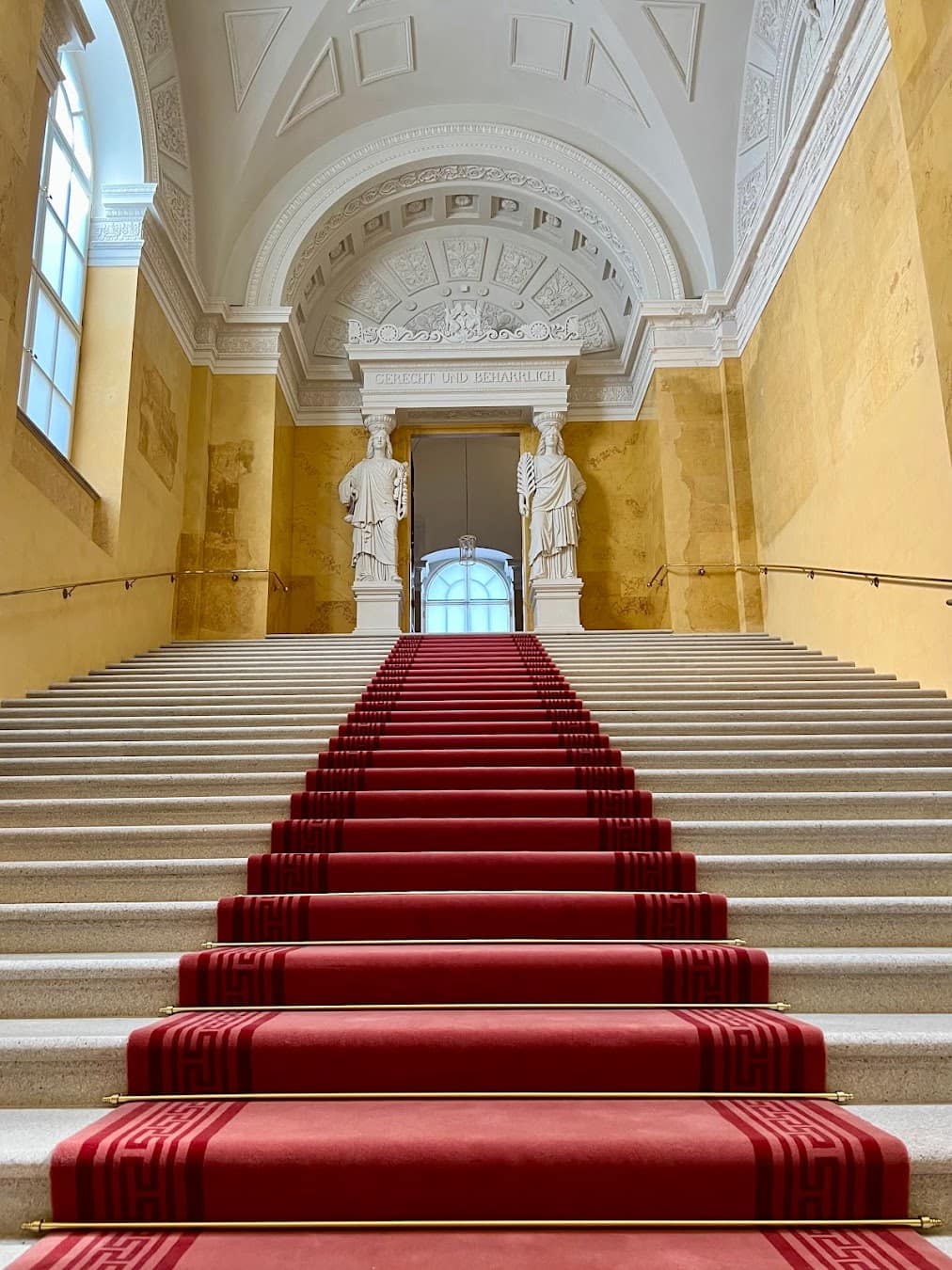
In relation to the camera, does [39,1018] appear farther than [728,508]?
No

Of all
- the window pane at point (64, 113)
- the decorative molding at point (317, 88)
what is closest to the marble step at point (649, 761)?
the window pane at point (64, 113)

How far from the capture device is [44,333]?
807cm

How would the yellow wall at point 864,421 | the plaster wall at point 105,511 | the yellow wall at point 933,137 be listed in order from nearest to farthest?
1. the yellow wall at point 933,137
2. the yellow wall at point 864,421
3. the plaster wall at point 105,511

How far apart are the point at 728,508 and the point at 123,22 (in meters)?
8.19

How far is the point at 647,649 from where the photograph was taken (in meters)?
8.34

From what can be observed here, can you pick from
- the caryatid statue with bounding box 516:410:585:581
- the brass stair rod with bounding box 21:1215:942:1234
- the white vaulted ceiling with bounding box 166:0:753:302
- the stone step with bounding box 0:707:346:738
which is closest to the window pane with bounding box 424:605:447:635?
the caryatid statue with bounding box 516:410:585:581

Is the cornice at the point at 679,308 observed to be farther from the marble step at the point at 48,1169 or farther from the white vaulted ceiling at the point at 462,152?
the marble step at the point at 48,1169

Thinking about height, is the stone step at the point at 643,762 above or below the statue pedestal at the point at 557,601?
below

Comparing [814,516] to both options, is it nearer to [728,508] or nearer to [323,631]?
[728,508]

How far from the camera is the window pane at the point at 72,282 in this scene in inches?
337

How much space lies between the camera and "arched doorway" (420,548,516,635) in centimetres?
1956

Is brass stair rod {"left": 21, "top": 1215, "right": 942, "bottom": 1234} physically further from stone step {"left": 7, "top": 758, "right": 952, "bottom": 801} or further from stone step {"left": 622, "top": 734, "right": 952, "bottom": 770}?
stone step {"left": 622, "top": 734, "right": 952, "bottom": 770}

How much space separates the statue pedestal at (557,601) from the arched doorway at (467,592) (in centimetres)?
769

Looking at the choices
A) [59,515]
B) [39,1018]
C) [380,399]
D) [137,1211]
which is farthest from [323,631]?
[137,1211]
